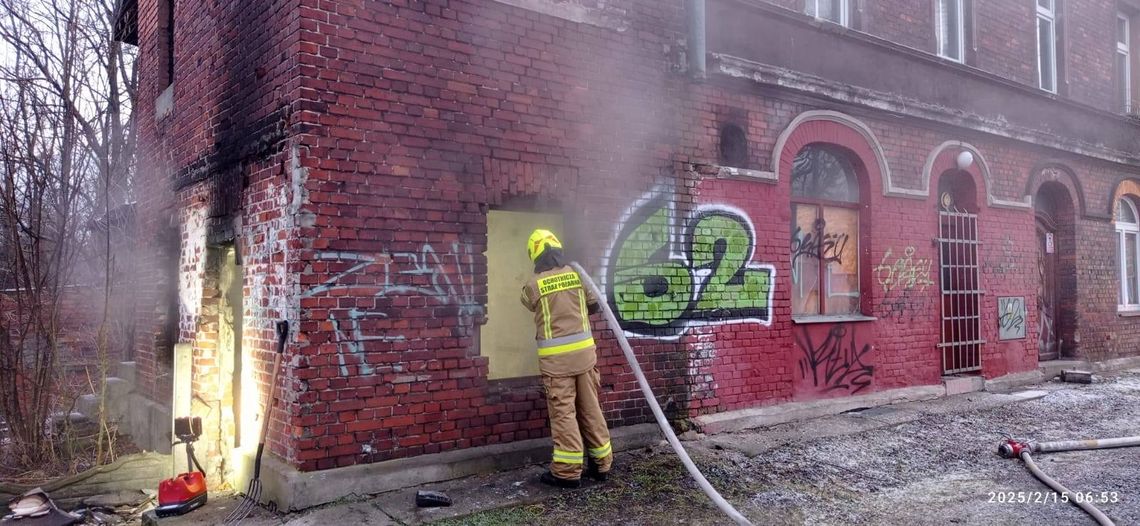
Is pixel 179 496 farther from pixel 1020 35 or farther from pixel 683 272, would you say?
pixel 1020 35

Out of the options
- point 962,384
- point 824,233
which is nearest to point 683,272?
point 824,233

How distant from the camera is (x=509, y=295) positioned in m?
6.38

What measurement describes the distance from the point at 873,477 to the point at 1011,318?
19.2ft

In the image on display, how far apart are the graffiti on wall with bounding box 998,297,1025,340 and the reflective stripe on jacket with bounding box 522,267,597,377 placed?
24.5 ft

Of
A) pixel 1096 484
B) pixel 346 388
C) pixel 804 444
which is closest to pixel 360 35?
pixel 346 388

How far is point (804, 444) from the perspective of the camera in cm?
679

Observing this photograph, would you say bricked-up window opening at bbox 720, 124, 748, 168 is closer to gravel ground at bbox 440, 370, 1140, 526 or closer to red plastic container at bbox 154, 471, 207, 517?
gravel ground at bbox 440, 370, 1140, 526

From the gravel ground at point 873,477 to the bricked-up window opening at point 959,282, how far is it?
4.66 feet

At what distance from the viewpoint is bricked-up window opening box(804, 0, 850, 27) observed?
349 inches

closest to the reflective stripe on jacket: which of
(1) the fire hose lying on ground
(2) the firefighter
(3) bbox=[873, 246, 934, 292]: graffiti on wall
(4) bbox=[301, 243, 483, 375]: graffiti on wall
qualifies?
(2) the firefighter

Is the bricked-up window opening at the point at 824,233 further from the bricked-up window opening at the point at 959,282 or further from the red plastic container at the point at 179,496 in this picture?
the red plastic container at the point at 179,496

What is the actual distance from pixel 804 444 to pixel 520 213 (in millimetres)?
3321

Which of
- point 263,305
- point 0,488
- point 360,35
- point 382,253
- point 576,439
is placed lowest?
point 0,488

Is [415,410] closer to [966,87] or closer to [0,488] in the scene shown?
[0,488]
